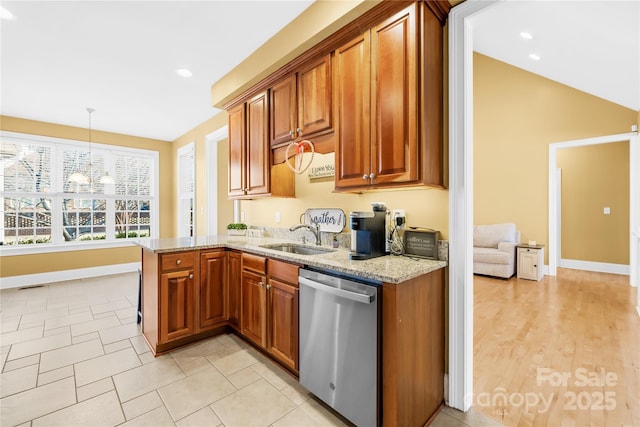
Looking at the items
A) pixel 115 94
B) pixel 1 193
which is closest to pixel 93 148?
pixel 1 193

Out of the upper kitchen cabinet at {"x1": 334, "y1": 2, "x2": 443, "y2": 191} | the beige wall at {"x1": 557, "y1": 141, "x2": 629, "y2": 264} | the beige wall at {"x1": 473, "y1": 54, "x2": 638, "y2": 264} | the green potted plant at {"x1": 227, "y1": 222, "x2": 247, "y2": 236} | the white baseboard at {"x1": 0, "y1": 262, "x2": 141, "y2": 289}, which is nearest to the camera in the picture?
the upper kitchen cabinet at {"x1": 334, "y1": 2, "x2": 443, "y2": 191}

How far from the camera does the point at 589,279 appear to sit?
198 inches

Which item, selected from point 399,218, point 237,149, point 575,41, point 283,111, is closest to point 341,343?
point 399,218

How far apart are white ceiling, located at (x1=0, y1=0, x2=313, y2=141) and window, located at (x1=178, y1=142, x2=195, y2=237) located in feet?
4.27

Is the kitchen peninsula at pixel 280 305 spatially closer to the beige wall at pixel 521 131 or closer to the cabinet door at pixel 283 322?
the cabinet door at pixel 283 322

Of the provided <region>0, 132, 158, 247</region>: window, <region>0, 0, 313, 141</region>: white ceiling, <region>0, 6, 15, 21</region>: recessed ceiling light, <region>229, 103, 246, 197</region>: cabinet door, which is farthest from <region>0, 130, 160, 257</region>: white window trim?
<region>0, 6, 15, 21</region>: recessed ceiling light

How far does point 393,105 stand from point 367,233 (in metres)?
0.85

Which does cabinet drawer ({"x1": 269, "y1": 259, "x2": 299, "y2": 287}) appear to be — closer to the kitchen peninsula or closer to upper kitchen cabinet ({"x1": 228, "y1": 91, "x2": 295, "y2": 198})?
the kitchen peninsula

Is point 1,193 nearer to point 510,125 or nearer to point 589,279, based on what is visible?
point 510,125

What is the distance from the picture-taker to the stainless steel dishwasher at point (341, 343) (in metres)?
1.49

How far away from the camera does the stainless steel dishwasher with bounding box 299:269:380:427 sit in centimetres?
149

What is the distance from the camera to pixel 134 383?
6.80 ft

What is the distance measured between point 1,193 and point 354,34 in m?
6.12

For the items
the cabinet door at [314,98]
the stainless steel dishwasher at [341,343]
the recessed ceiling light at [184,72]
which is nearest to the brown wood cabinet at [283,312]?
the stainless steel dishwasher at [341,343]
